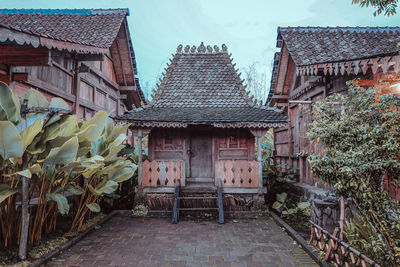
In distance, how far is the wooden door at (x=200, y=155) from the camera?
10.1 metres

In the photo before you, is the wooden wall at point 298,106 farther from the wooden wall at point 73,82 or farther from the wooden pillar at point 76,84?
the wooden pillar at point 76,84

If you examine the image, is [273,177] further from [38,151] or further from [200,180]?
[38,151]

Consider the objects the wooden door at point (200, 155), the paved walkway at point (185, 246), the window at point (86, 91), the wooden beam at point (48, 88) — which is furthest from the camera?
the wooden door at point (200, 155)

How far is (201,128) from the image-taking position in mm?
10078

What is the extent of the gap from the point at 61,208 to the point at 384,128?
5448mm

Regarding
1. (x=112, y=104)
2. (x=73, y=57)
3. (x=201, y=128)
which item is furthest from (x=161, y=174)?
(x=112, y=104)

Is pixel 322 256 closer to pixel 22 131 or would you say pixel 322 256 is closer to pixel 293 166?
pixel 22 131

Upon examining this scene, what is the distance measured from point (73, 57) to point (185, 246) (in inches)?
261

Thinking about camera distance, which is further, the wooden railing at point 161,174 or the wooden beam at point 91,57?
the wooden railing at point 161,174

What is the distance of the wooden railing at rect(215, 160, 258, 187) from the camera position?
855cm

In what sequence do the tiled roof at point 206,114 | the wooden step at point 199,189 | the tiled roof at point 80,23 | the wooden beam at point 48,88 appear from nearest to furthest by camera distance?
the wooden beam at point 48,88 < the tiled roof at point 206,114 < the wooden step at point 199,189 < the tiled roof at point 80,23

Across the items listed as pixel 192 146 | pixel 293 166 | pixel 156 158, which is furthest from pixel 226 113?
pixel 293 166

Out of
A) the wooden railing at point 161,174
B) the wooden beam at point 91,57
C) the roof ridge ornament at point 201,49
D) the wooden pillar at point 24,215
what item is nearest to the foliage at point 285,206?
the wooden railing at point 161,174

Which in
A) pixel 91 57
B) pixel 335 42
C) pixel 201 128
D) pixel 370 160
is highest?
pixel 335 42
